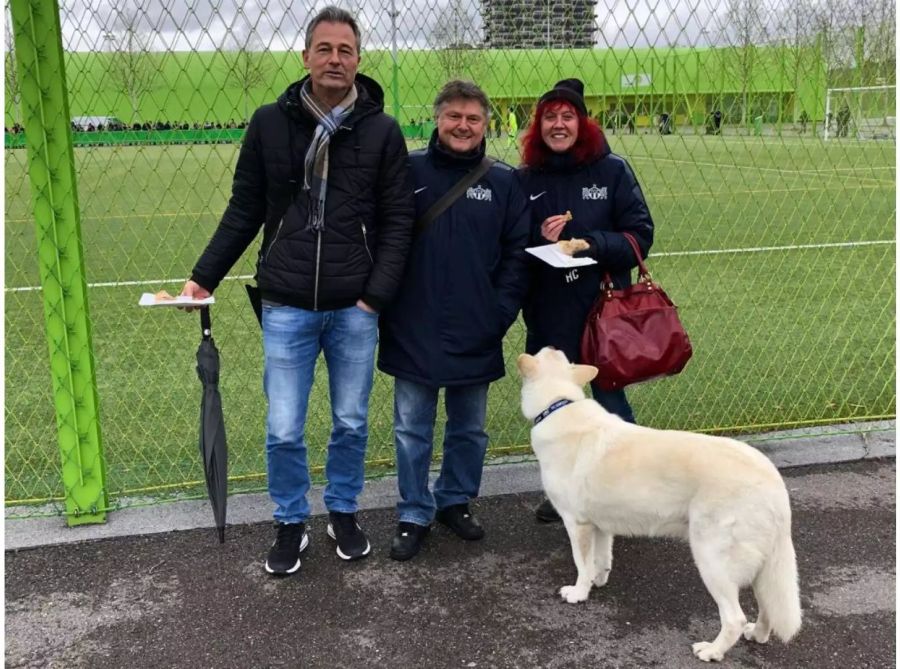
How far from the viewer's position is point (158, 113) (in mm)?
3850

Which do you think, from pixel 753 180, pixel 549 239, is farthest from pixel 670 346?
pixel 753 180

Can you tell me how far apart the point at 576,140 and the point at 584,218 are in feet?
1.13

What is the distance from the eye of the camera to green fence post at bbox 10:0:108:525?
10.3 feet

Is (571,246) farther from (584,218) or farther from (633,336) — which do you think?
(633,336)

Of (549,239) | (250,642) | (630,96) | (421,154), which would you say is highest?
(630,96)

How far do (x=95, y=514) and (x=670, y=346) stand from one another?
9.34 ft

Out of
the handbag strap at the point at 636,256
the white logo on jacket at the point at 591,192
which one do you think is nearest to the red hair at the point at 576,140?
the white logo on jacket at the point at 591,192

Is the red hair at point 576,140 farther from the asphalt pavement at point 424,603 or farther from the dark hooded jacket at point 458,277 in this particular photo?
→ the asphalt pavement at point 424,603

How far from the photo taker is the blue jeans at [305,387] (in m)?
3.09

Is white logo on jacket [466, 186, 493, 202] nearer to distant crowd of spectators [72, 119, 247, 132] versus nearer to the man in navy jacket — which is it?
the man in navy jacket

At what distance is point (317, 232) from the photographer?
296cm

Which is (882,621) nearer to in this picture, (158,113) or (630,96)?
(630,96)

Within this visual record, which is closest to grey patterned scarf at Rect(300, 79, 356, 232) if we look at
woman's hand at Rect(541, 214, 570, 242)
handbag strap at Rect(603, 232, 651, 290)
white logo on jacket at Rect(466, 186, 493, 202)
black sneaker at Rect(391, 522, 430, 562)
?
white logo on jacket at Rect(466, 186, 493, 202)

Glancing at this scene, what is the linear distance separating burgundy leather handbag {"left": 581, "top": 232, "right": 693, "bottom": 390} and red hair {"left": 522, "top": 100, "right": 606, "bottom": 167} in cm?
41
